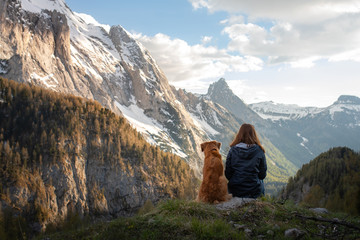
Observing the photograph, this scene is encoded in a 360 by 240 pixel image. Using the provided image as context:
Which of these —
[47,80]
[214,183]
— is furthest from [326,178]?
[47,80]

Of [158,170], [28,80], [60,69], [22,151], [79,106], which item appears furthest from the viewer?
[60,69]

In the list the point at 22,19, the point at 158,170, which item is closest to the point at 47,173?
the point at 158,170

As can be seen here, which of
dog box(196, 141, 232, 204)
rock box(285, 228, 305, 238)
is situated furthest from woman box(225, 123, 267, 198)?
rock box(285, 228, 305, 238)

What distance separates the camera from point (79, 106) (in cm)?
13188

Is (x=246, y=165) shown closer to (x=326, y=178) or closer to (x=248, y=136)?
(x=248, y=136)

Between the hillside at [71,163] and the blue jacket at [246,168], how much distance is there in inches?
3352

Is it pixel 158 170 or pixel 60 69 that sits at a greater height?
pixel 60 69

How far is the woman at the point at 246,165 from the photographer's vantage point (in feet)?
32.9

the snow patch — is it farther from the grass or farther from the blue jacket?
the grass

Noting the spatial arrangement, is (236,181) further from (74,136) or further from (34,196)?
(74,136)

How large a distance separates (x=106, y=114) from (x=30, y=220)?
6654cm

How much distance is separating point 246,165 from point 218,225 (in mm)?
4328

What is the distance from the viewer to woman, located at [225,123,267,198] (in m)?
10.0

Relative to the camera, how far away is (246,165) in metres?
10.1
